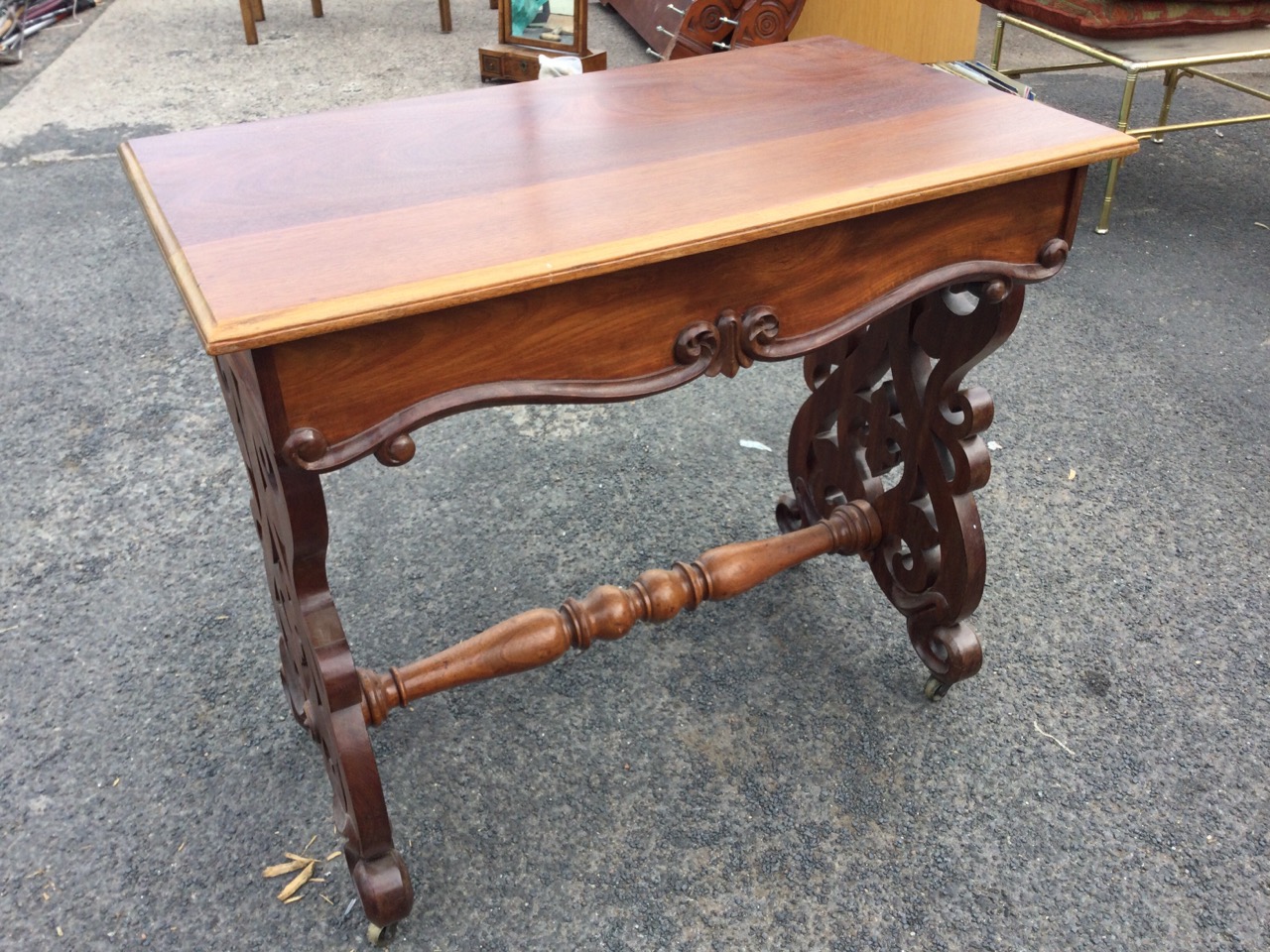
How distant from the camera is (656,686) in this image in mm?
1661

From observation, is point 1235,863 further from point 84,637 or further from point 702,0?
point 702,0

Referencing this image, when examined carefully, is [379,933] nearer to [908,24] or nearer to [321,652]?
[321,652]

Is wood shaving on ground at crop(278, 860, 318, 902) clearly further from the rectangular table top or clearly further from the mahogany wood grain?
the rectangular table top

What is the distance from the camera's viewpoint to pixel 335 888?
137 cm

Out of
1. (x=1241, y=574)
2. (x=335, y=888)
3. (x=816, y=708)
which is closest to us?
(x=335, y=888)

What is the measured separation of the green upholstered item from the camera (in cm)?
294

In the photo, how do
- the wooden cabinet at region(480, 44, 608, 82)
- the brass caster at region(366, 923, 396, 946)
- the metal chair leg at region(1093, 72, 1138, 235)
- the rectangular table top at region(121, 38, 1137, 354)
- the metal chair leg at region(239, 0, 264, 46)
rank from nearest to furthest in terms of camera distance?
the rectangular table top at region(121, 38, 1137, 354)
the brass caster at region(366, 923, 396, 946)
the metal chair leg at region(1093, 72, 1138, 235)
the wooden cabinet at region(480, 44, 608, 82)
the metal chair leg at region(239, 0, 264, 46)

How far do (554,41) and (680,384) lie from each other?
3122mm

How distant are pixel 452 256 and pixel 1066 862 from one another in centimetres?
111

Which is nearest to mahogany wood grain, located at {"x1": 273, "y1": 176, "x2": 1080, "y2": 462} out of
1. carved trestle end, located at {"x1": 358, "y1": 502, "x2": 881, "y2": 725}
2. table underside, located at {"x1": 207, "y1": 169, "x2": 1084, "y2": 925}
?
table underside, located at {"x1": 207, "y1": 169, "x2": 1084, "y2": 925}

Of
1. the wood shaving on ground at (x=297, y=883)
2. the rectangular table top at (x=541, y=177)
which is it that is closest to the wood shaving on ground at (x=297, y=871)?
the wood shaving on ground at (x=297, y=883)

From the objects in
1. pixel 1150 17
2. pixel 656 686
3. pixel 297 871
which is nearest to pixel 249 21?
pixel 1150 17

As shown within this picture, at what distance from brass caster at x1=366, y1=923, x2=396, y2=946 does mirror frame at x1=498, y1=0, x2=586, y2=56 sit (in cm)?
323

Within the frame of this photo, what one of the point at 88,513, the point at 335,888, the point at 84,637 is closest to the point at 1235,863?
the point at 335,888
